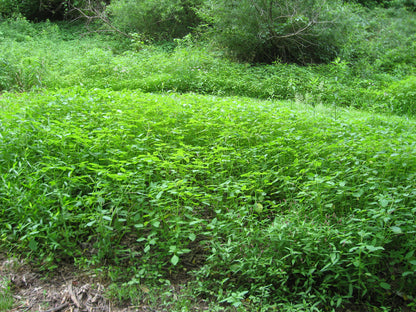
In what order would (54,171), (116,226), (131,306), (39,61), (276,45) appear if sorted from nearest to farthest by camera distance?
1. (131,306)
2. (116,226)
3. (54,171)
4. (39,61)
5. (276,45)

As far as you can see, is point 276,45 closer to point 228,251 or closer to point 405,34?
point 405,34

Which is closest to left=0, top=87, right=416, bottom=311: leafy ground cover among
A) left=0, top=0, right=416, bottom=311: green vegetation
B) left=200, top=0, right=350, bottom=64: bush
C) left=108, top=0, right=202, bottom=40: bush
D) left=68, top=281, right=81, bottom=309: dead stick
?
left=0, top=0, right=416, bottom=311: green vegetation

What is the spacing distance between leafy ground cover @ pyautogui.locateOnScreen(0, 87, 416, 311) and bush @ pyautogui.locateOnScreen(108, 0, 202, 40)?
10266 millimetres

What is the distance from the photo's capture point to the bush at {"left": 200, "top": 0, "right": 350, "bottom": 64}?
9992 millimetres

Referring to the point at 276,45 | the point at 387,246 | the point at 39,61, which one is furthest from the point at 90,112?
the point at 276,45

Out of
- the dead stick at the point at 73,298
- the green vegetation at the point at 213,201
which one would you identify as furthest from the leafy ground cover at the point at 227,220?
the dead stick at the point at 73,298

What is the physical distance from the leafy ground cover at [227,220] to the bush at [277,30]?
668 cm

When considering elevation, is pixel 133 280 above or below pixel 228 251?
below

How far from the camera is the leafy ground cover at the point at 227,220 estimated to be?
114 inches

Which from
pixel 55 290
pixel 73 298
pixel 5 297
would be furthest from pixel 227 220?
pixel 5 297

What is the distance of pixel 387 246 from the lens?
122 inches

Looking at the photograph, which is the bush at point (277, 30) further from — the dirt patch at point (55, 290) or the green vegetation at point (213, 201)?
the dirt patch at point (55, 290)

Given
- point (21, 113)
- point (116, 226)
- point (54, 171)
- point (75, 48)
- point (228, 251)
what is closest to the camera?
point (228, 251)

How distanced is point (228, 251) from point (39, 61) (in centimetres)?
827
